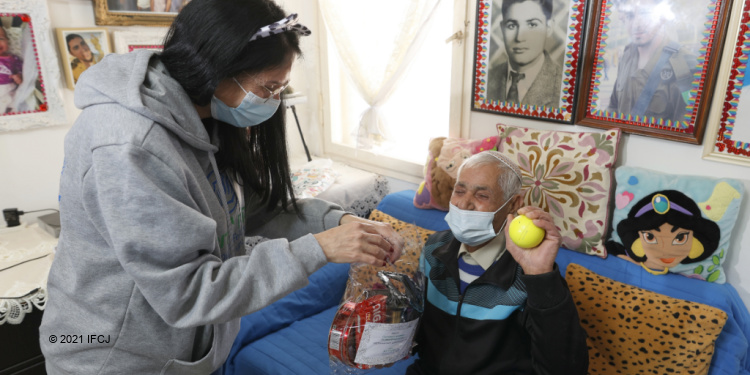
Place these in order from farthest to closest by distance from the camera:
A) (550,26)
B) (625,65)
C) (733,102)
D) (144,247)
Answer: (550,26) → (625,65) → (733,102) → (144,247)

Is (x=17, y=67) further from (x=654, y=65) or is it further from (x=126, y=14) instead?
(x=654, y=65)

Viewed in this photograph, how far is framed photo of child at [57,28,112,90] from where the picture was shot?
7.50 feet

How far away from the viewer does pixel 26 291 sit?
177 centimetres

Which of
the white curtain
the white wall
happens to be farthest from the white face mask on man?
the white curtain

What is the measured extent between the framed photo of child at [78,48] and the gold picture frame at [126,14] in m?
0.07

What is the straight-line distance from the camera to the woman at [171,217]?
0.82 meters

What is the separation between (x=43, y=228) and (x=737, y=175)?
2907mm

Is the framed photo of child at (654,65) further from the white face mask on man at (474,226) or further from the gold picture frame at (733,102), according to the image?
the white face mask on man at (474,226)

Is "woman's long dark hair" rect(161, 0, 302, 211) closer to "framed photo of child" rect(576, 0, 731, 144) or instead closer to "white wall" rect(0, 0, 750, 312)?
"white wall" rect(0, 0, 750, 312)

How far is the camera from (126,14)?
2463mm

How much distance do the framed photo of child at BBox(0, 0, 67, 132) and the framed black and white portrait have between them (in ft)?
6.71

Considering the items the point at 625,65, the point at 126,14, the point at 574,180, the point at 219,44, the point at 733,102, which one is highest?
the point at 126,14

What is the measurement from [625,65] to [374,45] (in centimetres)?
145

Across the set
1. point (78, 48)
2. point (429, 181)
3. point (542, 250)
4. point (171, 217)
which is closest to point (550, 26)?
point (429, 181)
